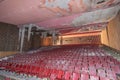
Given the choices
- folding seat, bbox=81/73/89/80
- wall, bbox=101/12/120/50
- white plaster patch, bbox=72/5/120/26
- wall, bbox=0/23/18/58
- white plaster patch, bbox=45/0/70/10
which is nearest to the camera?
folding seat, bbox=81/73/89/80

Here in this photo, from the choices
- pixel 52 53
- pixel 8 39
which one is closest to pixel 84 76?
pixel 52 53

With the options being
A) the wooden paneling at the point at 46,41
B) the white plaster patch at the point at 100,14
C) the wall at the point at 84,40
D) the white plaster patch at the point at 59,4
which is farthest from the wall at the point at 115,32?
the wooden paneling at the point at 46,41

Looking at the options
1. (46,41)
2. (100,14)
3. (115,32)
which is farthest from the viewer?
(46,41)

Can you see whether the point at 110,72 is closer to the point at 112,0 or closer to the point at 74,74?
the point at 74,74

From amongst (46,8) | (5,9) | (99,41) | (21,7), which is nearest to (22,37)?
(5,9)

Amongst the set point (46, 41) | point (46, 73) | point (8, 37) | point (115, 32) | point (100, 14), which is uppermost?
point (100, 14)

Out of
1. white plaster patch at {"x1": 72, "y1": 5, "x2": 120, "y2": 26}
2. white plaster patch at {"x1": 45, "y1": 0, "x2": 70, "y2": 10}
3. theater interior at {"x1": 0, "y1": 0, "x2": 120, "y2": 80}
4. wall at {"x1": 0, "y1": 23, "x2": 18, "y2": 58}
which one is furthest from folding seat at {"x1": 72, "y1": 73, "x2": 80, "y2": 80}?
wall at {"x1": 0, "y1": 23, "x2": 18, "y2": 58}

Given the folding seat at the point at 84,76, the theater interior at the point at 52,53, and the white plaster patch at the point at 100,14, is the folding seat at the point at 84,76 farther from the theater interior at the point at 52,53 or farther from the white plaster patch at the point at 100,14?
the white plaster patch at the point at 100,14

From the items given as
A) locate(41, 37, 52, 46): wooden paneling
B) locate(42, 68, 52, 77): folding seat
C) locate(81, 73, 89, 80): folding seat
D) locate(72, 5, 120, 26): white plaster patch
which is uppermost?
locate(72, 5, 120, 26): white plaster patch

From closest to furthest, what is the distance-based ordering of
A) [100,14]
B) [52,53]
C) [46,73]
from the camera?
1. [46,73]
2. [100,14]
3. [52,53]

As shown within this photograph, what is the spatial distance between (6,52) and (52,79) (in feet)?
11.4

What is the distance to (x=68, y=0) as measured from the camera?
2.49 meters

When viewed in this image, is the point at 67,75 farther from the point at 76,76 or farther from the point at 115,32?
the point at 115,32

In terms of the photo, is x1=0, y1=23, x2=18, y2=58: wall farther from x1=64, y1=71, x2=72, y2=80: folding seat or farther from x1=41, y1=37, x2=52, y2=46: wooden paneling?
x1=64, y1=71, x2=72, y2=80: folding seat
